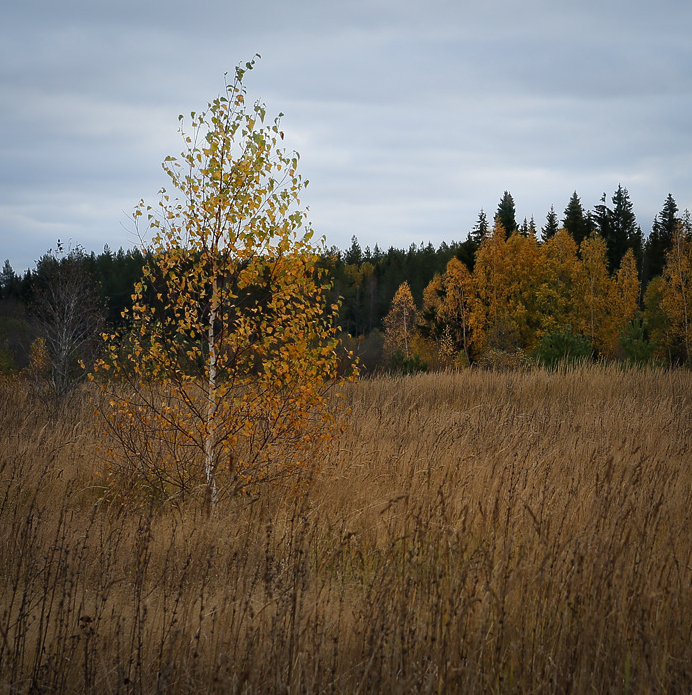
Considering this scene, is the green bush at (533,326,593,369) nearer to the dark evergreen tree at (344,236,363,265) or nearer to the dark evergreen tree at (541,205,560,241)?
the dark evergreen tree at (541,205,560,241)

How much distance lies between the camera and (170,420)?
516 centimetres

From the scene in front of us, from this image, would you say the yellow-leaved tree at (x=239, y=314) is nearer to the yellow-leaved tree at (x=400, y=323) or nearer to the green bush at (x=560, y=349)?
the green bush at (x=560, y=349)

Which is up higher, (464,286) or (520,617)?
(464,286)

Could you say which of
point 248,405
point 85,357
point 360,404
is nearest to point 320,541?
point 248,405

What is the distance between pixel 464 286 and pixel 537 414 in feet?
76.6

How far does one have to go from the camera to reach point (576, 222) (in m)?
46.1

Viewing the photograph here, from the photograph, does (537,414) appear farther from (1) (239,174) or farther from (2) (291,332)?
(1) (239,174)

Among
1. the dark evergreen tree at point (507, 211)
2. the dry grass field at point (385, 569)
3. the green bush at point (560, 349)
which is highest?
the dark evergreen tree at point (507, 211)

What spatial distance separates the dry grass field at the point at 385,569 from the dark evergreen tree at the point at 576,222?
40501 mm

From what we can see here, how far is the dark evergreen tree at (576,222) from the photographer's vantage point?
45.8m

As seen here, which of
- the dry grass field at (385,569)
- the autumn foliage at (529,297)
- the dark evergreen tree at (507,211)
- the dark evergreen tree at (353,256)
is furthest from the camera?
the dark evergreen tree at (353,256)

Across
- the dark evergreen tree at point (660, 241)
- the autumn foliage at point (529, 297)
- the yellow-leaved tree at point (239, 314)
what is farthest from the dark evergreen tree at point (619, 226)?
the yellow-leaved tree at point (239, 314)

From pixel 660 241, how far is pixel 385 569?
46890mm

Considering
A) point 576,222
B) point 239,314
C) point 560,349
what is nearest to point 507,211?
point 576,222
